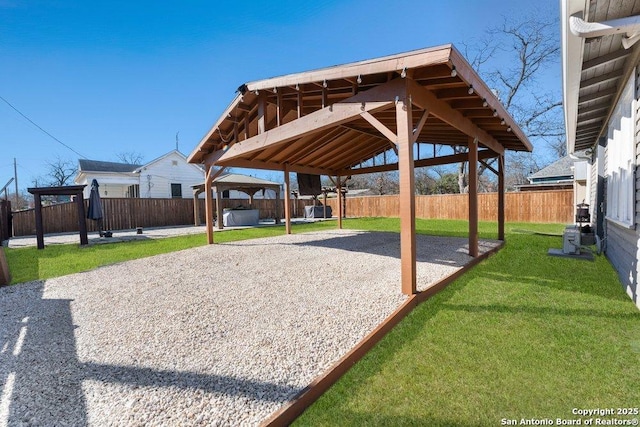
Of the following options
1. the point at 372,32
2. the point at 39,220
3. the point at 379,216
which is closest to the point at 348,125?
the point at 372,32

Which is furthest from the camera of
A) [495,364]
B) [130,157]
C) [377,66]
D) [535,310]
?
[130,157]

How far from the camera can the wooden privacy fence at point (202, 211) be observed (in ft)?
42.7

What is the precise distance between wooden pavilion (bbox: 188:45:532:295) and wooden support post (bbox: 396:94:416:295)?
0.04 feet

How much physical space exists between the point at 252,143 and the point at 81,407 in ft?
17.0

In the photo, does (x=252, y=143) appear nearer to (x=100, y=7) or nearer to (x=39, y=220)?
(x=39, y=220)

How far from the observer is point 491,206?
620 inches

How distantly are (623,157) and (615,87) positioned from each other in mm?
1249

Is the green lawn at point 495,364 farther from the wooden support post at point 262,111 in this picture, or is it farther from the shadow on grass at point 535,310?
the wooden support post at point 262,111

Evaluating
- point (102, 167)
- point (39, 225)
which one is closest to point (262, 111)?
point (39, 225)

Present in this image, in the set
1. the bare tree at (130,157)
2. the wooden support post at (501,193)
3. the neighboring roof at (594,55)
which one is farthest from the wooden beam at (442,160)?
the bare tree at (130,157)

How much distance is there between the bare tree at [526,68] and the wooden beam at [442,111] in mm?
14594

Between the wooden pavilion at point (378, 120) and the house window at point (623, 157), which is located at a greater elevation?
the wooden pavilion at point (378, 120)

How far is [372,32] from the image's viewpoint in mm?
12383

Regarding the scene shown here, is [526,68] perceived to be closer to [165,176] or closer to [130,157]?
[165,176]
